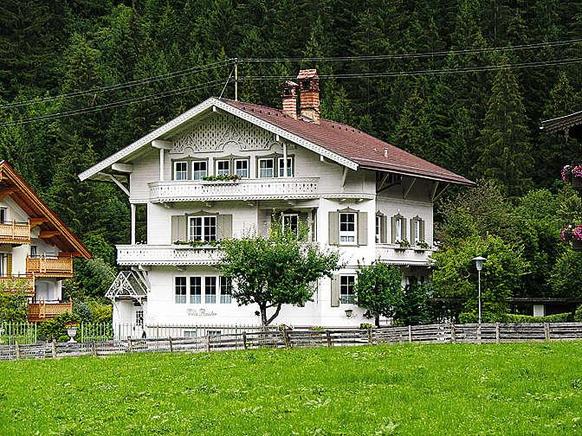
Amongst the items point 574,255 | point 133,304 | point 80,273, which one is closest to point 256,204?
point 133,304

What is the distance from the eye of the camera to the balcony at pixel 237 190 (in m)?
55.5

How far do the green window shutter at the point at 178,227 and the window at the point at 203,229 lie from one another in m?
0.28

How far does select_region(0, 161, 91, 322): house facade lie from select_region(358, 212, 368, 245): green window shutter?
1748 centimetres

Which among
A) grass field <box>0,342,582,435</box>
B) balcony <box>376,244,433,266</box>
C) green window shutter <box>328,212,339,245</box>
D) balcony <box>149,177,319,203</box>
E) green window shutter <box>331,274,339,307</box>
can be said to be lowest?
grass field <box>0,342,582,435</box>

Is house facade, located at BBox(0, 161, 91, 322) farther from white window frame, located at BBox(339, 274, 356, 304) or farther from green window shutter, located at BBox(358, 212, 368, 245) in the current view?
green window shutter, located at BBox(358, 212, 368, 245)

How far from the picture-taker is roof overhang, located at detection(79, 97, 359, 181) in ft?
178

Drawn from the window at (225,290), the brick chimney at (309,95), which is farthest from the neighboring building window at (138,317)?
the brick chimney at (309,95)

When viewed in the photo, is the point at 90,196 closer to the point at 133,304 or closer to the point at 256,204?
the point at 133,304

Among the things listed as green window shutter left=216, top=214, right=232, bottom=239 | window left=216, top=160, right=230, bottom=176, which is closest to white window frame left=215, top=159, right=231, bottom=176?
window left=216, top=160, right=230, bottom=176

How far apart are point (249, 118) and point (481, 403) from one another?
A: 32056 mm

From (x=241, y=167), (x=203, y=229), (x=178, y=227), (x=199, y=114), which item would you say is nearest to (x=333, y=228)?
(x=241, y=167)

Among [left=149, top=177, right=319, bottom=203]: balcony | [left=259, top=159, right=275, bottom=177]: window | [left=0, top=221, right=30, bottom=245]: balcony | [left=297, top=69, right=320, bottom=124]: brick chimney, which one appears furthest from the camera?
[left=0, top=221, right=30, bottom=245]: balcony

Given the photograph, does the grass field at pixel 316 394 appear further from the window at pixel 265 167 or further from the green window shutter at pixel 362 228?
the window at pixel 265 167

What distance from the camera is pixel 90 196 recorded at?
8506cm
